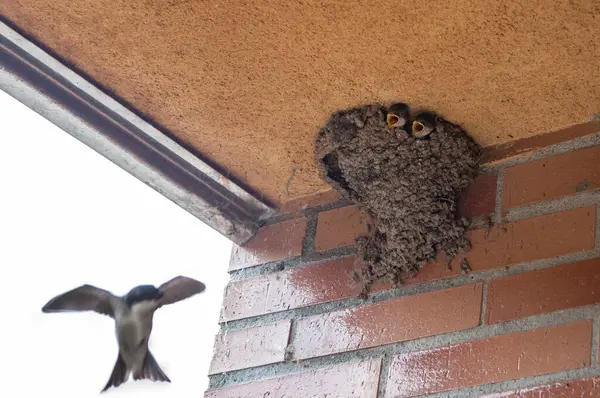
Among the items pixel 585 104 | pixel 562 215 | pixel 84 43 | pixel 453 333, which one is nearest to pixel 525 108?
pixel 585 104

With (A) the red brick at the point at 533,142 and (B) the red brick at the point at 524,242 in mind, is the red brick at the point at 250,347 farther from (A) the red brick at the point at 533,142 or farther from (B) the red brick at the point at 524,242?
(A) the red brick at the point at 533,142

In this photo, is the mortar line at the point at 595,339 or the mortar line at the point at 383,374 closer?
the mortar line at the point at 595,339

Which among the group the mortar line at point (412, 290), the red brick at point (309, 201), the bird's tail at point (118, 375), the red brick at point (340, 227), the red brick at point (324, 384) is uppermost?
the red brick at point (309, 201)

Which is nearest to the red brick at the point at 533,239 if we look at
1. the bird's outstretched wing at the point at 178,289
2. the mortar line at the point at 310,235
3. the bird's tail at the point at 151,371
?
the mortar line at the point at 310,235

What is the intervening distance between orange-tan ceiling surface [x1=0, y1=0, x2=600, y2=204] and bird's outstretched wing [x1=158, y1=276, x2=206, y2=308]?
85 cm

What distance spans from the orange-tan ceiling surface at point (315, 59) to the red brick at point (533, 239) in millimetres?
207

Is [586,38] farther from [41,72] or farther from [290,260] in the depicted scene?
[41,72]

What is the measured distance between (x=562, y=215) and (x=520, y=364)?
0.97 feet

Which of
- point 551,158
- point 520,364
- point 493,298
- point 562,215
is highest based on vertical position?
point 551,158

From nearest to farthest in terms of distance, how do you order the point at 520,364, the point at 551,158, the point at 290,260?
the point at 520,364 < the point at 551,158 < the point at 290,260

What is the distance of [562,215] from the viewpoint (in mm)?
1662

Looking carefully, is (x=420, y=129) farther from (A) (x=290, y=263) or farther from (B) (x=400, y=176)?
(A) (x=290, y=263)

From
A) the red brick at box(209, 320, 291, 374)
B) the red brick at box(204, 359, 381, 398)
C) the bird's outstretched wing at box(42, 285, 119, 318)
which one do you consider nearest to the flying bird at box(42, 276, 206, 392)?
the bird's outstretched wing at box(42, 285, 119, 318)

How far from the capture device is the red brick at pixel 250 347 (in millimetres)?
1878
